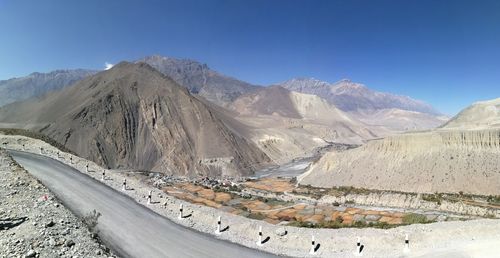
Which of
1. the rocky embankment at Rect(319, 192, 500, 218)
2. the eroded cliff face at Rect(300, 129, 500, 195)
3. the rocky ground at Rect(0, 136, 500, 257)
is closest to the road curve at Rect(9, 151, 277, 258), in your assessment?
the rocky ground at Rect(0, 136, 500, 257)

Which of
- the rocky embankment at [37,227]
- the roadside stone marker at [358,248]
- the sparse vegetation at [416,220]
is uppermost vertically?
the rocky embankment at [37,227]

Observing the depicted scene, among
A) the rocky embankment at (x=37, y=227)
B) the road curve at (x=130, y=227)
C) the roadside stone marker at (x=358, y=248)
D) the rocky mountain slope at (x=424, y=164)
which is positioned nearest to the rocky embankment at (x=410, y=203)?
the rocky mountain slope at (x=424, y=164)

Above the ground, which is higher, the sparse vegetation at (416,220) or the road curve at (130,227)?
the road curve at (130,227)

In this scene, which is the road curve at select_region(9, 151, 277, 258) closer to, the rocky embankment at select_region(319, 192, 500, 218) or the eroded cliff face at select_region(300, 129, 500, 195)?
the rocky embankment at select_region(319, 192, 500, 218)

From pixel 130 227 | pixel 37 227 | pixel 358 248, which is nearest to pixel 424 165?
pixel 358 248

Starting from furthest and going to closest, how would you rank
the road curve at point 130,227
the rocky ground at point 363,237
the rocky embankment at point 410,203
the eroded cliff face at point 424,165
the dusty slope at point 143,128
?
the dusty slope at point 143,128
the eroded cliff face at point 424,165
the rocky embankment at point 410,203
the rocky ground at point 363,237
the road curve at point 130,227

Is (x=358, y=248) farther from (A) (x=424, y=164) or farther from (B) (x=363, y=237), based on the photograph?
(A) (x=424, y=164)

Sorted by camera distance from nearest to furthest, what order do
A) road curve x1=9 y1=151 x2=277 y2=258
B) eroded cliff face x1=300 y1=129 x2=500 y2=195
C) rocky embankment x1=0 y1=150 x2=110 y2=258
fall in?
1. rocky embankment x1=0 y1=150 x2=110 y2=258
2. road curve x1=9 y1=151 x2=277 y2=258
3. eroded cliff face x1=300 y1=129 x2=500 y2=195

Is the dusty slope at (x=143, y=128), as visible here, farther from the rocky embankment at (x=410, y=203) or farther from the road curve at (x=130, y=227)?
the road curve at (x=130, y=227)
